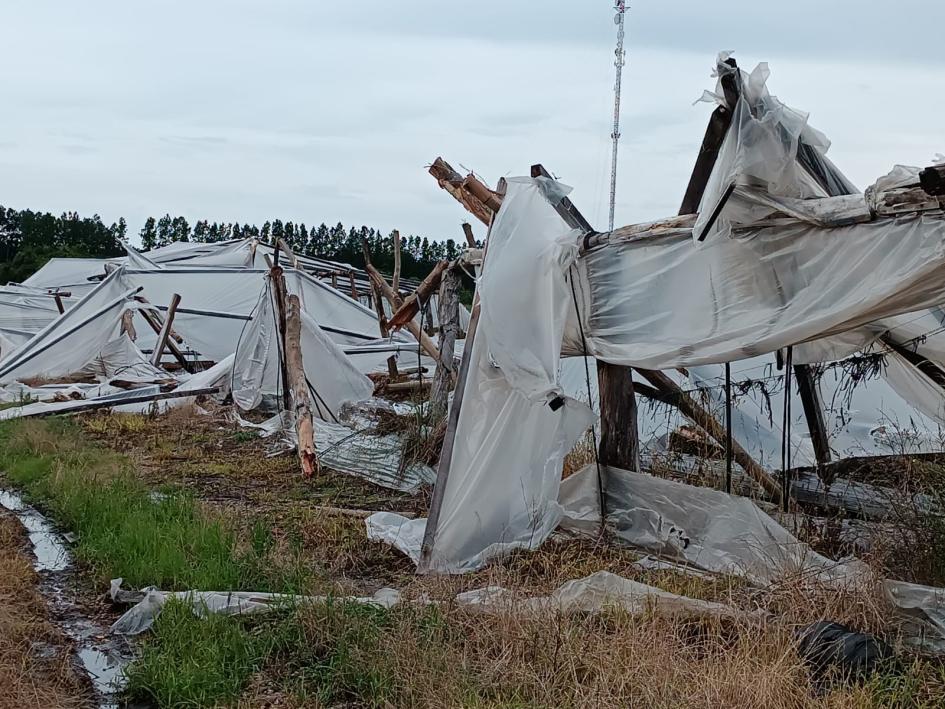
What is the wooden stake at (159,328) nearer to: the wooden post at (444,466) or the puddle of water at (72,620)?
the puddle of water at (72,620)

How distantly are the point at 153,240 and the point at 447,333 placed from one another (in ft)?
153

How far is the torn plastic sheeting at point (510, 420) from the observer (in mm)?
5414

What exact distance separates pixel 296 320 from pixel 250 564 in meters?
6.38

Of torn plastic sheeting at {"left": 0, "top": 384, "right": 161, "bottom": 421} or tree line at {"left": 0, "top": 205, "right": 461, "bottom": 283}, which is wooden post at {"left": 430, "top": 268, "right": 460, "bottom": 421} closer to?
torn plastic sheeting at {"left": 0, "top": 384, "right": 161, "bottom": 421}

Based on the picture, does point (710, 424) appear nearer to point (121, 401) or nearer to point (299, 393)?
point (299, 393)

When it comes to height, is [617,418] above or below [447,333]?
below

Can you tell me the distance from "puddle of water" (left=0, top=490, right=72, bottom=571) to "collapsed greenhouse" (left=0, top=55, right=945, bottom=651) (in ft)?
6.12

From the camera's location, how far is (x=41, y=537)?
21.1 feet

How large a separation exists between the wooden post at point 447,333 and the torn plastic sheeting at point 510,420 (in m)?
2.85

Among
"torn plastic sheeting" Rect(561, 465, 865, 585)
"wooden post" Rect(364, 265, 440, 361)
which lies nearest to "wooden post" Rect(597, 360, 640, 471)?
"torn plastic sheeting" Rect(561, 465, 865, 585)

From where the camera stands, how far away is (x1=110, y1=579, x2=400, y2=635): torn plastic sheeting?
175 inches

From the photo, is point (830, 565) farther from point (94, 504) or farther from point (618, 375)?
point (94, 504)

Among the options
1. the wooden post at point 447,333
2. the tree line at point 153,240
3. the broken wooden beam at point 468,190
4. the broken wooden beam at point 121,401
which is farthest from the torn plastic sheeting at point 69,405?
the tree line at point 153,240

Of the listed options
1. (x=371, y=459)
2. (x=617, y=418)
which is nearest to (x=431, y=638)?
(x=617, y=418)
